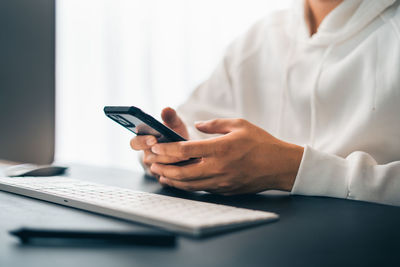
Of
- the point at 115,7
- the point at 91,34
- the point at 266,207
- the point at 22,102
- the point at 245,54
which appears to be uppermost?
the point at 115,7

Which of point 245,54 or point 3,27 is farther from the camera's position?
point 245,54

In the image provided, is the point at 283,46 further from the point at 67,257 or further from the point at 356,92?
the point at 67,257

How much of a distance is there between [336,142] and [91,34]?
177cm

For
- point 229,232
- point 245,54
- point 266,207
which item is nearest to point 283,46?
point 245,54

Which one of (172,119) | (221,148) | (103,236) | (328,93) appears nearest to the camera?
(103,236)

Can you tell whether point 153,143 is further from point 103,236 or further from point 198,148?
point 103,236

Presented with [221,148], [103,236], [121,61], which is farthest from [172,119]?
[121,61]

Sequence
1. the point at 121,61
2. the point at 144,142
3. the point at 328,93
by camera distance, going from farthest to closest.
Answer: the point at 121,61, the point at 328,93, the point at 144,142

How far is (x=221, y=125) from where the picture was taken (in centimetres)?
67

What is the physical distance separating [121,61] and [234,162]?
1739mm

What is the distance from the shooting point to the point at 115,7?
7.20 feet

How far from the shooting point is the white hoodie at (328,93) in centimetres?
65

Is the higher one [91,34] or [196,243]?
[91,34]

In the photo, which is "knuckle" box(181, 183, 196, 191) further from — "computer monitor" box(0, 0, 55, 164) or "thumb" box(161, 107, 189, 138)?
"computer monitor" box(0, 0, 55, 164)
